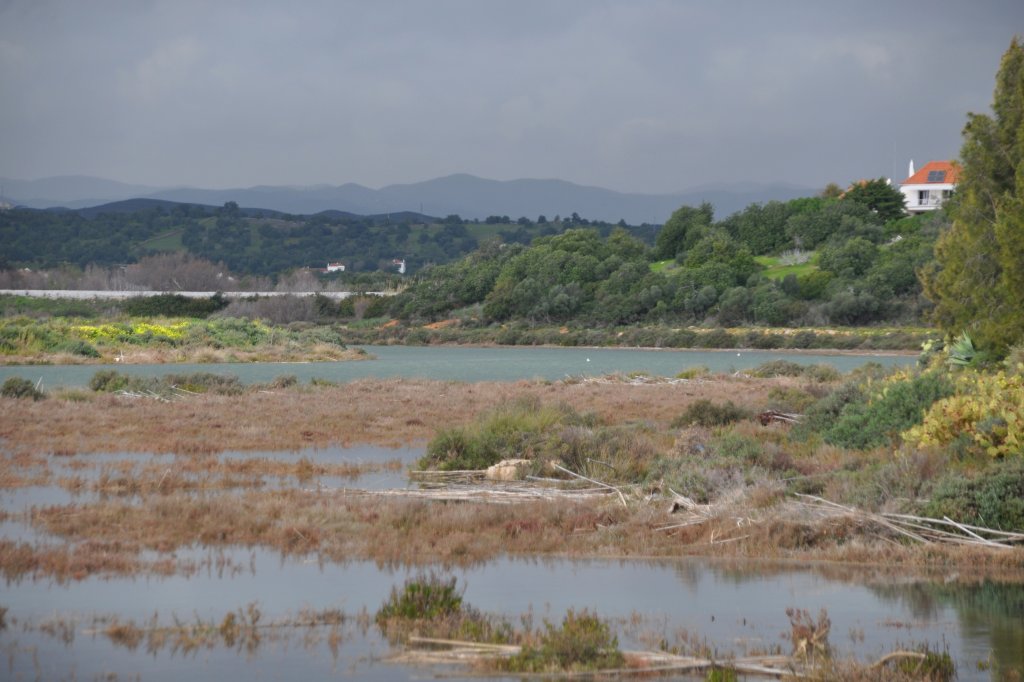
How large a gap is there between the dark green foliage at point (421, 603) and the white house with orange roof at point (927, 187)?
10524 centimetres

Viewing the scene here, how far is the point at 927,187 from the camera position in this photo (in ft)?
360

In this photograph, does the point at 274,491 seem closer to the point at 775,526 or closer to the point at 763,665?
the point at 775,526

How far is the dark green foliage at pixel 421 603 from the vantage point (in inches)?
360

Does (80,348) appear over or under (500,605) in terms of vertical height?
under

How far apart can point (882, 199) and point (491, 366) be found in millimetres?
58260

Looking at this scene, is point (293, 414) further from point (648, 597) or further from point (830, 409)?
point (648, 597)

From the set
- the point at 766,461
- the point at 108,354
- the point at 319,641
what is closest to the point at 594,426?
the point at 766,461

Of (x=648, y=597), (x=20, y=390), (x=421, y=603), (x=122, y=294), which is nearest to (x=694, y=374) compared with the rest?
(x=20, y=390)

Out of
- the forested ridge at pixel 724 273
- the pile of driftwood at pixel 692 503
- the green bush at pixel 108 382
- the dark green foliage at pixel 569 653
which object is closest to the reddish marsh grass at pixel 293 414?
the green bush at pixel 108 382

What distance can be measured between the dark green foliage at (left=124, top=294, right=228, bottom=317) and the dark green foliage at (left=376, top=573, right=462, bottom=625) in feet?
302

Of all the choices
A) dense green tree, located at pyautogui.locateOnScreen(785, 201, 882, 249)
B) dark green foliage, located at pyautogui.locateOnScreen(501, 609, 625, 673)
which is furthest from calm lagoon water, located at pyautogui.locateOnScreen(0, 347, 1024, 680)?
dense green tree, located at pyautogui.locateOnScreen(785, 201, 882, 249)

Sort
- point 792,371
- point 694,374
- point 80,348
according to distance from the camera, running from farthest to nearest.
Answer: point 80,348 < point 792,371 < point 694,374

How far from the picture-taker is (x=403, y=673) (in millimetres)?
7855

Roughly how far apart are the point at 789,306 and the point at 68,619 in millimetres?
85099
